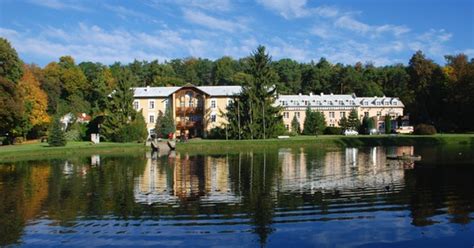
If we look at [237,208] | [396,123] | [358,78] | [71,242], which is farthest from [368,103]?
[71,242]

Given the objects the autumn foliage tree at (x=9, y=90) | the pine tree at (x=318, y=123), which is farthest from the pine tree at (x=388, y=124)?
the autumn foliage tree at (x=9, y=90)

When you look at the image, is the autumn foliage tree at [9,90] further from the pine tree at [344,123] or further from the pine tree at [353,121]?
the pine tree at [353,121]

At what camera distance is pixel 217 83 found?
12038cm

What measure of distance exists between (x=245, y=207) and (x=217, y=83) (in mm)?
101710

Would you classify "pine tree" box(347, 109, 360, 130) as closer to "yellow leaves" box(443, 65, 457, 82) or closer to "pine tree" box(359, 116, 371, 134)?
"pine tree" box(359, 116, 371, 134)

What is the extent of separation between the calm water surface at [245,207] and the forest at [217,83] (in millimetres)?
32712

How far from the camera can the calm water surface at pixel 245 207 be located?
15062 mm

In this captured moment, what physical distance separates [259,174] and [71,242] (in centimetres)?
1741

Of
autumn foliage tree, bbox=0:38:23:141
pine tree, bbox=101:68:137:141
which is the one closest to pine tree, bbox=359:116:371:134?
pine tree, bbox=101:68:137:141

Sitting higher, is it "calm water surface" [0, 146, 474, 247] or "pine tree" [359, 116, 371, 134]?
"pine tree" [359, 116, 371, 134]

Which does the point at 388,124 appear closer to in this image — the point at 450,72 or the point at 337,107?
the point at 337,107

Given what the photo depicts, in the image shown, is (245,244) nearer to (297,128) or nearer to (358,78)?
(297,128)

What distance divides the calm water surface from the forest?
32.7m

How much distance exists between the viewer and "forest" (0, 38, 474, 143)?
210ft
